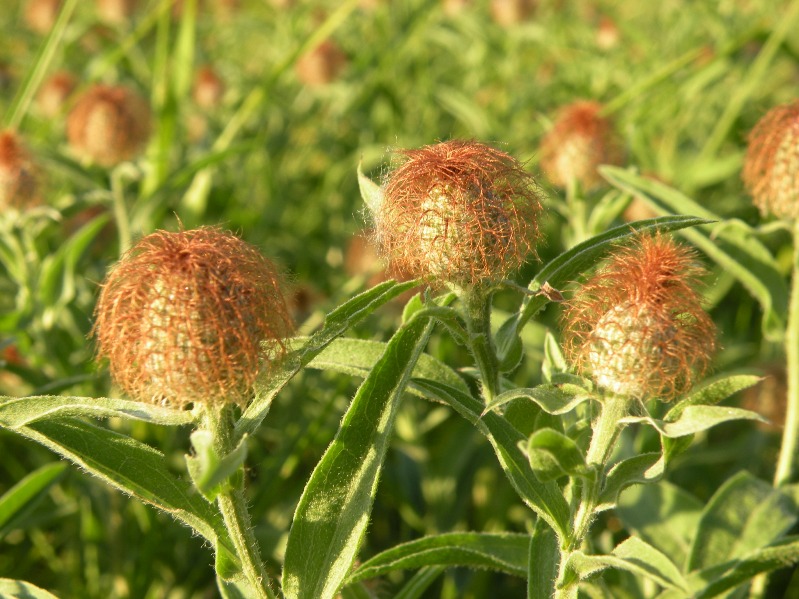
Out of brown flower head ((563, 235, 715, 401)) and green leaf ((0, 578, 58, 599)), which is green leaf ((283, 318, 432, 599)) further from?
green leaf ((0, 578, 58, 599))

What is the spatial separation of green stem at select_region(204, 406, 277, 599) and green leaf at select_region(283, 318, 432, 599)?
74mm

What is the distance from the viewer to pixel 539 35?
703cm

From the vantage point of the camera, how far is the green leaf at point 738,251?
2.65 m

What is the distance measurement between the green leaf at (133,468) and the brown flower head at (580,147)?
7.20 feet

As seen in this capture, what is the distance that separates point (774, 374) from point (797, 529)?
63 centimetres

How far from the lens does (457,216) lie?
1857 millimetres

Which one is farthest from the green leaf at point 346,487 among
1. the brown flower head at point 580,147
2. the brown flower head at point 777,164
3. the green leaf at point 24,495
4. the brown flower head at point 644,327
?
the brown flower head at point 580,147

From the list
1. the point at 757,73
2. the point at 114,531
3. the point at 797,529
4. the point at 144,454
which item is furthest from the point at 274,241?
the point at 144,454

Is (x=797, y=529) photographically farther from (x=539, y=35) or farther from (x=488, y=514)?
(x=539, y=35)

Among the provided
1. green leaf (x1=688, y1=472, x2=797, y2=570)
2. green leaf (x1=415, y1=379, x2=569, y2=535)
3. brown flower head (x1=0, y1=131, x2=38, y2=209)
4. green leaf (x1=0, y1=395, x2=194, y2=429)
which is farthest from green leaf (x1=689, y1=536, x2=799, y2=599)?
brown flower head (x1=0, y1=131, x2=38, y2=209)

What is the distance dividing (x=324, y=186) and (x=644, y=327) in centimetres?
424

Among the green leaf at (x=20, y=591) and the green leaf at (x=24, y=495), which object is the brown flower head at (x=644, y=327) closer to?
the green leaf at (x=20, y=591)

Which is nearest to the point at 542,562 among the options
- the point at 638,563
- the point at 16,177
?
the point at 638,563

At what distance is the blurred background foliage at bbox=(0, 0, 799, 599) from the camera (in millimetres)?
3512
